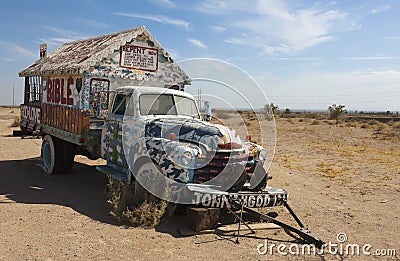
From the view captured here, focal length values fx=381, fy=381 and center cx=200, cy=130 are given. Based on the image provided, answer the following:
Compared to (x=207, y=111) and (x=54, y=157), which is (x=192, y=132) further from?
(x=54, y=157)

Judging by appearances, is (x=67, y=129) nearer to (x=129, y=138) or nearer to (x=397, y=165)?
(x=129, y=138)

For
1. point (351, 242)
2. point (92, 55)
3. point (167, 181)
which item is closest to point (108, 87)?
point (92, 55)

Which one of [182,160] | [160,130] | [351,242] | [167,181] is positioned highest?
[160,130]

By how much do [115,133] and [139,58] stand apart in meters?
2.99

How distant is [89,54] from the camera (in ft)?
32.7

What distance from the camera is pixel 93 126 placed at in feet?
28.9

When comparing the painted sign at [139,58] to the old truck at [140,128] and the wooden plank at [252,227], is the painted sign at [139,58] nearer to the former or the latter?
the old truck at [140,128]

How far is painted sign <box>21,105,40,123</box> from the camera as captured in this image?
1179 cm

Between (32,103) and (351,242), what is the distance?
36.1 feet

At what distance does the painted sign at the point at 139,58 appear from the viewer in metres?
9.95

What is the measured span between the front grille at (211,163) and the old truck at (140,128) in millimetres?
17

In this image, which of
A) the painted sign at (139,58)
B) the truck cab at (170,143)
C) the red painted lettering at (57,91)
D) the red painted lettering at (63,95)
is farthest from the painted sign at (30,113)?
the truck cab at (170,143)

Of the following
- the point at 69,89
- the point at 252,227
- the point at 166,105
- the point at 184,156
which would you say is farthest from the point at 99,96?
the point at 252,227

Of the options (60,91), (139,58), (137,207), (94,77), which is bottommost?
(137,207)
